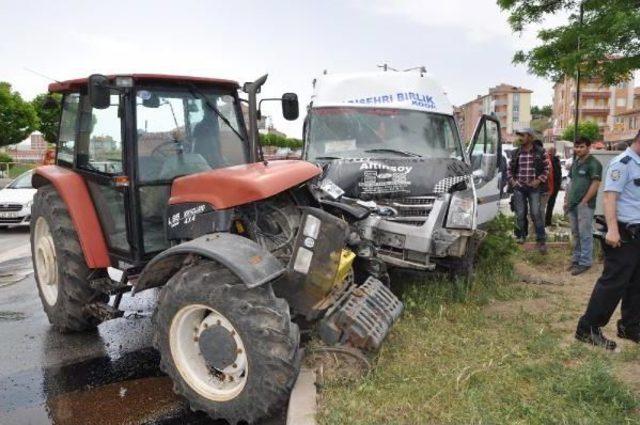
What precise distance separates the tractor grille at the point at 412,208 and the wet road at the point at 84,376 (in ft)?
9.00

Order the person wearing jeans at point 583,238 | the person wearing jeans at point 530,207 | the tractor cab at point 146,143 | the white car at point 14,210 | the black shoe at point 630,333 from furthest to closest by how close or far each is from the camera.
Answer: the white car at point 14,210 < the person wearing jeans at point 530,207 < the person wearing jeans at point 583,238 < the black shoe at point 630,333 < the tractor cab at point 146,143

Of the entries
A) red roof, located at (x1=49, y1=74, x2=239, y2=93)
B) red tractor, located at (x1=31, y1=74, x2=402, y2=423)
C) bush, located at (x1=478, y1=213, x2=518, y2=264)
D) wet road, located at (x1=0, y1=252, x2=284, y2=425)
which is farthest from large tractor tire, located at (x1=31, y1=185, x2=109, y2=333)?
bush, located at (x1=478, y1=213, x2=518, y2=264)

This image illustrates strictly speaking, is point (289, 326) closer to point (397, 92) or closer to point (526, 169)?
point (397, 92)

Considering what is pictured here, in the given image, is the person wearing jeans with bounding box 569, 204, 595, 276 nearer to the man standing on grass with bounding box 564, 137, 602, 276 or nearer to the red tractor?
the man standing on grass with bounding box 564, 137, 602, 276

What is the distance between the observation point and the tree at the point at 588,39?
8.92 meters

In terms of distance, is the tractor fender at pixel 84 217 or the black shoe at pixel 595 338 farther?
the tractor fender at pixel 84 217

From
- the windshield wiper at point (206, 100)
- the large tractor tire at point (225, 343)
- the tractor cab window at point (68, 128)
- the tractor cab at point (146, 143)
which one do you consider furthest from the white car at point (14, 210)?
the large tractor tire at point (225, 343)

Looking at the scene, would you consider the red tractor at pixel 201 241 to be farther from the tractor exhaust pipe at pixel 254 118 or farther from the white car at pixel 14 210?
the white car at pixel 14 210

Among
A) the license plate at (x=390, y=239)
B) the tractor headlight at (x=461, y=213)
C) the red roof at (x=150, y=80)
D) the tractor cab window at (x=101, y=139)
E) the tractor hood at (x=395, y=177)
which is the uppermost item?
the red roof at (x=150, y=80)

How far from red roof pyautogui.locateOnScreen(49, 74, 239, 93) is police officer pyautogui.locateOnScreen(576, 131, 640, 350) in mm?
3352

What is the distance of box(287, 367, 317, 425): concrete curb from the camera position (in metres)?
3.61

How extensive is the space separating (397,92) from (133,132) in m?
4.06

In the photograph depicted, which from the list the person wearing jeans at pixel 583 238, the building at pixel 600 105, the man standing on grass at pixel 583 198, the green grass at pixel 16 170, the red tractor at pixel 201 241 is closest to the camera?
the red tractor at pixel 201 241

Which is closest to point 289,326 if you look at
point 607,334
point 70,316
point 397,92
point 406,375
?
point 406,375
